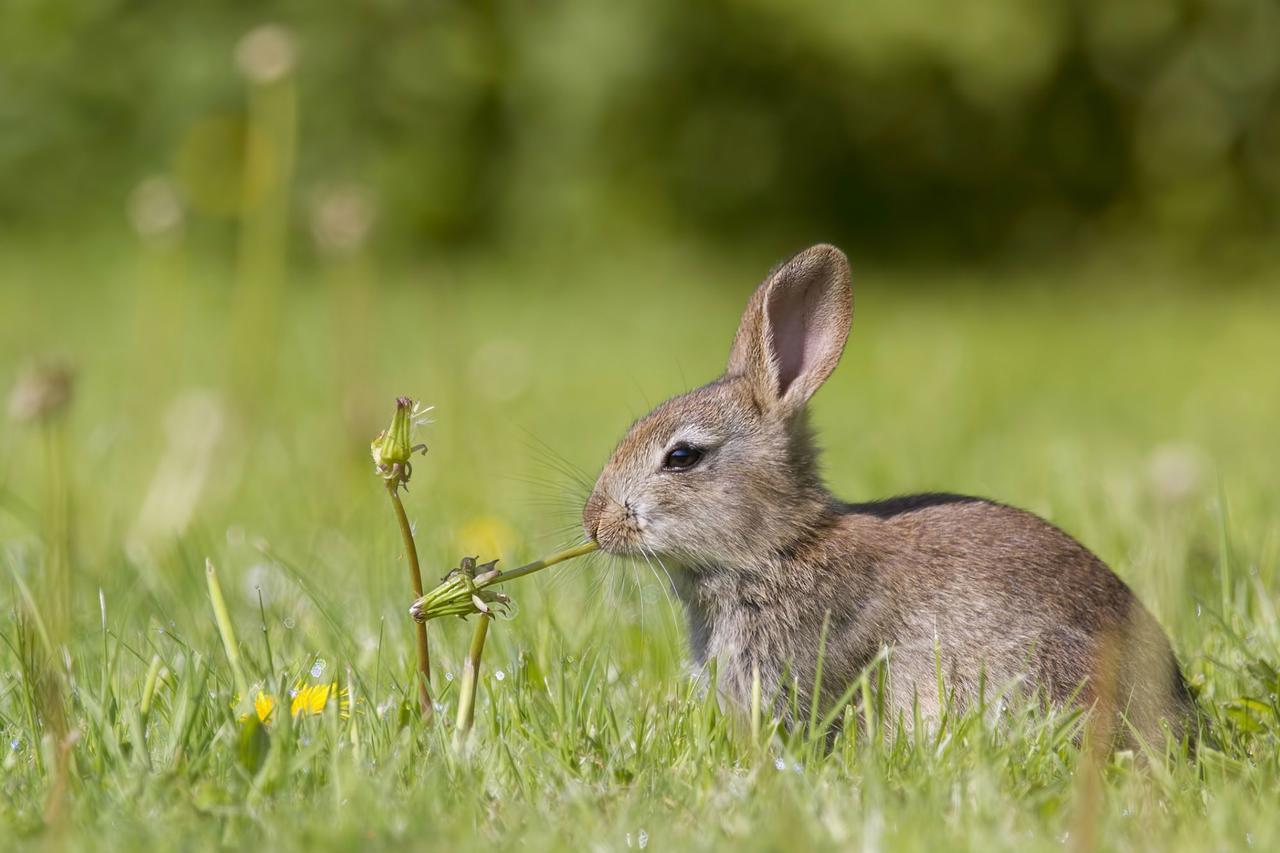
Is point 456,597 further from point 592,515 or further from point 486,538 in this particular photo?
point 486,538

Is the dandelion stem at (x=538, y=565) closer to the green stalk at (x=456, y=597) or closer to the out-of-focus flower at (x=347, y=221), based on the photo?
the green stalk at (x=456, y=597)

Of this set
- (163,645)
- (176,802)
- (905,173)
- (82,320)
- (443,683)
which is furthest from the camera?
(905,173)

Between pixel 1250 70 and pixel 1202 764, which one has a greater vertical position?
pixel 1250 70

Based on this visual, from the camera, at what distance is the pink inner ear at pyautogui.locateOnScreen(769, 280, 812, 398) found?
332 cm

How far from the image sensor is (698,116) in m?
13.9

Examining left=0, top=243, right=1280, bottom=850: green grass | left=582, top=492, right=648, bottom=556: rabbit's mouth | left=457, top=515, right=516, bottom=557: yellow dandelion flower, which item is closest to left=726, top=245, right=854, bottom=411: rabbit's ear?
left=582, top=492, right=648, bottom=556: rabbit's mouth

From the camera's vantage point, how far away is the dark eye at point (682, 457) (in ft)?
10.5

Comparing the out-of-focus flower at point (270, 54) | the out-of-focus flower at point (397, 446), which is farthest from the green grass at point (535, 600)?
the out-of-focus flower at point (270, 54)

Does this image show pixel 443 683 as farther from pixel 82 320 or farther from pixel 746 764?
pixel 82 320

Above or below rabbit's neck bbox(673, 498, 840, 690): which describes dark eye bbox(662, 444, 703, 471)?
above

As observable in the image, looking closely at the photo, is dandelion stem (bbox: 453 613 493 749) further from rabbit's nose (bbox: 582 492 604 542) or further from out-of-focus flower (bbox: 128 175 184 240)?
out-of-focus flower (bbox: 128 175 184 240)

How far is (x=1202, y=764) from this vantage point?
250 cm

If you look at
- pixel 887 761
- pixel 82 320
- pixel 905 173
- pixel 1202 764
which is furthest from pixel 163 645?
pixel 905 173

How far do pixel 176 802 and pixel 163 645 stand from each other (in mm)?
943
